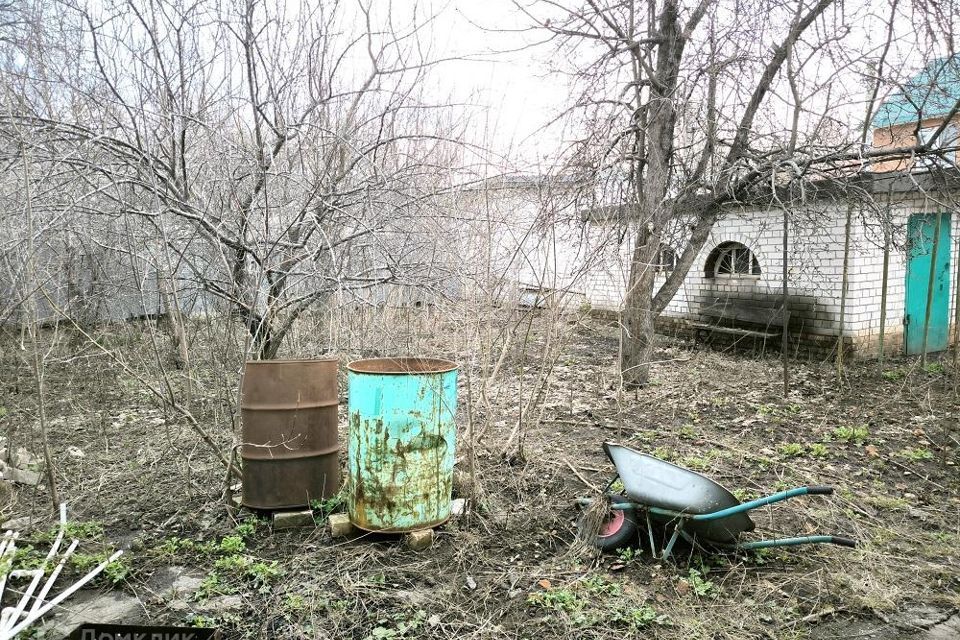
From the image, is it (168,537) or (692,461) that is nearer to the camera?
(168,537)

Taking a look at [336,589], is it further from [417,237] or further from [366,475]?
[417,237]

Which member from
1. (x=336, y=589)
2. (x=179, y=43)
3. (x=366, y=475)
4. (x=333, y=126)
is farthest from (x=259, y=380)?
(x=179, y=43)

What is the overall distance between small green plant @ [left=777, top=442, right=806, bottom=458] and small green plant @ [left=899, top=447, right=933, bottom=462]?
2.66 feet

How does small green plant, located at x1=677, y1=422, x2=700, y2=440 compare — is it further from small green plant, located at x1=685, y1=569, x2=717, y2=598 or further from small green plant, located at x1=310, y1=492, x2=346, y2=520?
small green plant, located at x1=310, y1=492, x2=346, y2=520

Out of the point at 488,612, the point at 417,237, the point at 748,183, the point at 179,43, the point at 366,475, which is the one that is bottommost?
the point at 488,612

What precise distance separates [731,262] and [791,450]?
243 inches

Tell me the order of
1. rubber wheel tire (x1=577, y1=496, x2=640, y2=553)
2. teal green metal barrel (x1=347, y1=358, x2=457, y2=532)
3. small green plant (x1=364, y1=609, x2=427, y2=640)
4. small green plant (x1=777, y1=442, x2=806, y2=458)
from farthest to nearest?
small green plant (x1=777, y1=442, x2=806, y2=458) < rubber wheel tire (x1=577, y1=496, x2=640, y2=553) < teal green metal barrel (x1=347, y1=358, x2=457, y2=532) < small green plant (x1=364, y1=609, x2=427, y2=640)

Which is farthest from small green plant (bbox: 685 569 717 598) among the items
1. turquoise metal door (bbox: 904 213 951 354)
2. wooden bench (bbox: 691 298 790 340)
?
turquoise metal door (bbox: 904 213 951 354)

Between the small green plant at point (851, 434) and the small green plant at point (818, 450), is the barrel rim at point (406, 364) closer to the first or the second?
the small green plant at point (818, 450)

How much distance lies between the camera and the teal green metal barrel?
3.56m

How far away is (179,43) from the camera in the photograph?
5.10m

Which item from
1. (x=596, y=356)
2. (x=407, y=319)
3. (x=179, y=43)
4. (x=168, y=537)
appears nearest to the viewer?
(x=168, y=537)

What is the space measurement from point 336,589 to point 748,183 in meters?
6.67

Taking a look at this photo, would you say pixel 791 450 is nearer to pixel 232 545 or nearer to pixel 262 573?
pixel 262 573
